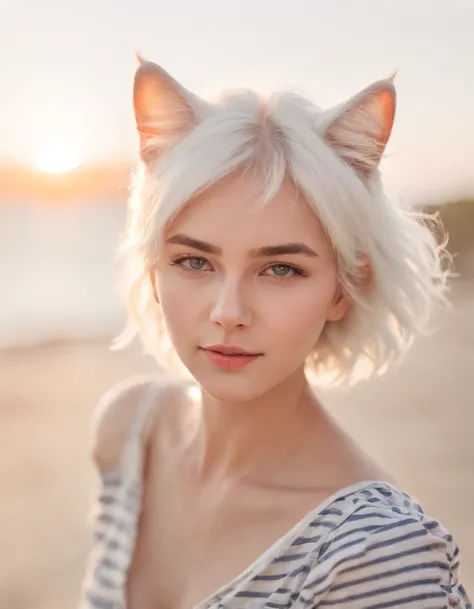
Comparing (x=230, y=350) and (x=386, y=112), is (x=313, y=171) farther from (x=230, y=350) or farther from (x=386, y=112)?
(x=230, y=350)

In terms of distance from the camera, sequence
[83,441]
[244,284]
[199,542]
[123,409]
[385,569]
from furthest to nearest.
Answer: [83,441] → [123,409] → [199,542] → [244,284] → [385,569]

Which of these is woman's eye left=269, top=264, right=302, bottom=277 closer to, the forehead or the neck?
the forehead

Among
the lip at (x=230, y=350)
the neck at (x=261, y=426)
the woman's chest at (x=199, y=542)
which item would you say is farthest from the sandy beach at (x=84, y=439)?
the lip at (x=230, y=350)

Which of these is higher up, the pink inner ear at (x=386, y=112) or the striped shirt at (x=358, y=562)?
the pink inner ear at (x=386, y=112)

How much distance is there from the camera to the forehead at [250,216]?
1551 mm

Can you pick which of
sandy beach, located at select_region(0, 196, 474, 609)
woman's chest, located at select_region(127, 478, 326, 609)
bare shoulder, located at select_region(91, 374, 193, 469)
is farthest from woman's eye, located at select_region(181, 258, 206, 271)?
sandy beach, located at select_region(0, 196, 474, 609)

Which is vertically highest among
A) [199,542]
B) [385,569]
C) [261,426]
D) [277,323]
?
[277,323]

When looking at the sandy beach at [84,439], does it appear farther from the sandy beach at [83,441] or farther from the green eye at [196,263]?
the green eye at [196,263]

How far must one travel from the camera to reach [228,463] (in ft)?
6.33

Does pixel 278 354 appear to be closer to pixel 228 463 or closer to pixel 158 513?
pixel 228 463

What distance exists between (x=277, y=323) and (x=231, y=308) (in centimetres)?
10

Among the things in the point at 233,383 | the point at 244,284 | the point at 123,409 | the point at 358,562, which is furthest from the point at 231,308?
the point at 123,409

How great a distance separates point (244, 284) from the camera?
1593 mm

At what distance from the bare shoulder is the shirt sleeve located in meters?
0.77
